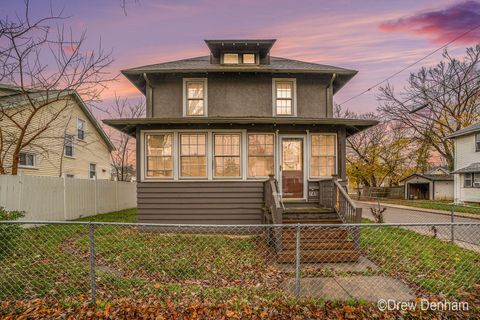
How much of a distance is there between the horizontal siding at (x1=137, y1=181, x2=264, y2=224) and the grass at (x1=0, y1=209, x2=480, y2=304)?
0.62 m

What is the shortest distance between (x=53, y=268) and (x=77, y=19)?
602 cm

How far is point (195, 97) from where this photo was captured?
10.2m

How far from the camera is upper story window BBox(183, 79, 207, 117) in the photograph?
33.3 feet

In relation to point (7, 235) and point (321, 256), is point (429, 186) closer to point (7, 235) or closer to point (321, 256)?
point (321, 256)

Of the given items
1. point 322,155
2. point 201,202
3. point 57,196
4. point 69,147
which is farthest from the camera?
point 69,147

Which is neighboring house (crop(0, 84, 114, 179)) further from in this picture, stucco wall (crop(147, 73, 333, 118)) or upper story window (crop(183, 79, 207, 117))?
upper story window (crop(183, 79, 207, 117))

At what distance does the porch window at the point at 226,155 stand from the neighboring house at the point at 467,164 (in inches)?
793

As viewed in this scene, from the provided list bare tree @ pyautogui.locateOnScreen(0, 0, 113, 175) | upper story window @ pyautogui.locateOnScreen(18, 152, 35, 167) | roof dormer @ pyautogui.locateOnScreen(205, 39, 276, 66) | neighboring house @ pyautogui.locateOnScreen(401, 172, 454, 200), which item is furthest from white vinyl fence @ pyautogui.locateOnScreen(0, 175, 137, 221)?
neighboring house @ pyautogui.locateOnScreen(401, 172, 454, 200)

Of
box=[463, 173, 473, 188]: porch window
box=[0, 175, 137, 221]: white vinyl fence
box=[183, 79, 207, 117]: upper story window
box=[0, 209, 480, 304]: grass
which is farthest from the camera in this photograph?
box=[463, 173, 473, 188]: porch window

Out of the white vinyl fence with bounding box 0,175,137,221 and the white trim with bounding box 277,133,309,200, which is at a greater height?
the white trim with bounding box 277,133,309,200

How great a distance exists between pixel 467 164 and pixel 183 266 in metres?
25.0

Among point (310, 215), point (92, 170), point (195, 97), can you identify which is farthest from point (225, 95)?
point (92, 170)

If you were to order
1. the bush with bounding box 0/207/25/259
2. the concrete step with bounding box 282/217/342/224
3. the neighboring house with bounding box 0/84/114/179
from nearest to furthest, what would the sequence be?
the bush with bounding box 0/207/25/259 → the concrete step with bounding box 282/217/342/224 → the neighboring house with bounding box 0/84/114/179

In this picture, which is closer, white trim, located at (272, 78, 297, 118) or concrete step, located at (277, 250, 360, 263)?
concrete step, located at (277, 250, 360, 263)
